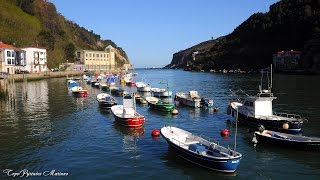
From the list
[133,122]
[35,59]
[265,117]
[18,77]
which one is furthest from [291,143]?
[35,59]

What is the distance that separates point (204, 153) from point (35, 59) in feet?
534

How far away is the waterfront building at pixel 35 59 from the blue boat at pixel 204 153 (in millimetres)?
150056

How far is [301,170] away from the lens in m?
30.5

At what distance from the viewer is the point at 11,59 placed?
149m

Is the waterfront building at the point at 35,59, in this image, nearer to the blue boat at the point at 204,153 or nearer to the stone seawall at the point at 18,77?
the stone seawall at the point at 18,77

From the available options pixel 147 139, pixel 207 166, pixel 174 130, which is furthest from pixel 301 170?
pixel 147 139

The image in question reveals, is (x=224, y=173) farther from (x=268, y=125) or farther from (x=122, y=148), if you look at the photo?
(x=268, y=125)

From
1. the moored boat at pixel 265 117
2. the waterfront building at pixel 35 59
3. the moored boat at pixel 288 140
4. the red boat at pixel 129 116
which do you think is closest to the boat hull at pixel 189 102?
the moored boat at pixel 265 117

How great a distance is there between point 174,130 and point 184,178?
32.2ft

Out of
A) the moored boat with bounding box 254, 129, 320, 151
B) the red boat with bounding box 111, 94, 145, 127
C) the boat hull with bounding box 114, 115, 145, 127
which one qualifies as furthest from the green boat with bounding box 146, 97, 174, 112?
the moored boat with bounding box 254, 129, 320, 151

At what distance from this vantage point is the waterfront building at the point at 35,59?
17250 centimetres

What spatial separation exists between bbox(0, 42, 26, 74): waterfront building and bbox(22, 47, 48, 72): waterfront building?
7599 millimetres

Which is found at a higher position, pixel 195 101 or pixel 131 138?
pixel 195 101

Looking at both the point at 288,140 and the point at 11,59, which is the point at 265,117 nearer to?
the point at 288,140
